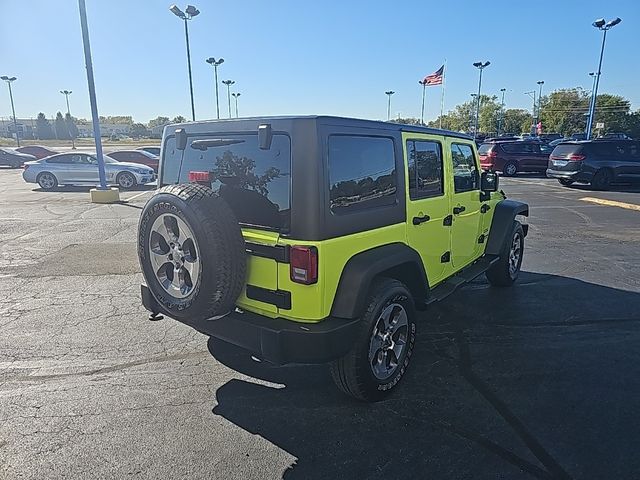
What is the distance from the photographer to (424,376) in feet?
11.7

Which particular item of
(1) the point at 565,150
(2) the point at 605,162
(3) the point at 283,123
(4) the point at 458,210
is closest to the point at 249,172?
(3) the point at 283,123

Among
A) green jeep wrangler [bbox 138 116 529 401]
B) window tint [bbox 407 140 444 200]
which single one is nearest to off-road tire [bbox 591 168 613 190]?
window tint [bbox 407 140 444 200]

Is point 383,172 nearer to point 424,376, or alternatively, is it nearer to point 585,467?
point 424,376

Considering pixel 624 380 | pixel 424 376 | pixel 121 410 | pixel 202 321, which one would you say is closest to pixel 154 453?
pixel 121 410

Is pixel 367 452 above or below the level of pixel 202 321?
below

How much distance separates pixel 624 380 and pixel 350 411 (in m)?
2.24

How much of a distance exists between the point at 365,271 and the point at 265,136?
1.09m

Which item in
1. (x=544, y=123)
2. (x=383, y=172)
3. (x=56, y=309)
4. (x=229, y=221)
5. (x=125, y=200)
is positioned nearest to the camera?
(x=229, y=221)

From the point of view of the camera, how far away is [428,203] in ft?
12.4

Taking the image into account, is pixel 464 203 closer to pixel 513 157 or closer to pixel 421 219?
pixel 421 219

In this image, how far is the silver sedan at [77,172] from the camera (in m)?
16.6

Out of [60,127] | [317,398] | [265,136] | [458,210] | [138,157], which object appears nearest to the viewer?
[265,136]

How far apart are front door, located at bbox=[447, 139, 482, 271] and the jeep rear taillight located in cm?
202

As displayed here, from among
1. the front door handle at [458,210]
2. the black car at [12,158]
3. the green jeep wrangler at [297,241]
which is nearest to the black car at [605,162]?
the front door handle at [458,210]
